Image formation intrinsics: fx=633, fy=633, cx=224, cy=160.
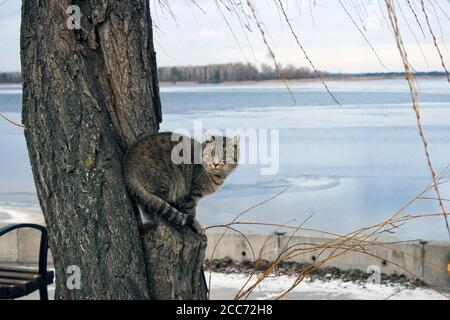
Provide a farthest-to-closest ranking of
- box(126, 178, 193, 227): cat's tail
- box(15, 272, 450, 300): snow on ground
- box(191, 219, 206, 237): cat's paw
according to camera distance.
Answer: box(15, 272, 450, 300): snow on ground
box(191, 219, 206, 237): cat's paw
box(126, 178, 193, 227): cat's tail

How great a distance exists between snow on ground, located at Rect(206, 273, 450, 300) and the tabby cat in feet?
7.20

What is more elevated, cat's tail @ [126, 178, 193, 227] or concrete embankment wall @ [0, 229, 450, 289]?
cat's tail @ [126, 178, 193, 227]

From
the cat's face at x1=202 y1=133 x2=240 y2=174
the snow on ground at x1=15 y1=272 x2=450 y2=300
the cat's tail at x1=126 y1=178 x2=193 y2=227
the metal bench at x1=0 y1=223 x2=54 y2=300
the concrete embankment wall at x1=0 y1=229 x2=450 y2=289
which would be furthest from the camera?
the concrete embankment wall at x1=0 y1=229 x2=450 y2=289

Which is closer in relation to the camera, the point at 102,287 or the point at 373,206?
the point at 102,287

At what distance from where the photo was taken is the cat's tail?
2.93 m

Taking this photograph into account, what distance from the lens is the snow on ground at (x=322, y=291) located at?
5559mm

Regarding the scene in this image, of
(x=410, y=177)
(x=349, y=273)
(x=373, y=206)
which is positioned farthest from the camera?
(x=410, y=177)

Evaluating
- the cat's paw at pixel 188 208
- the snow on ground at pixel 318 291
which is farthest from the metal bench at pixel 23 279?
the cat's paw at pixel 188 208

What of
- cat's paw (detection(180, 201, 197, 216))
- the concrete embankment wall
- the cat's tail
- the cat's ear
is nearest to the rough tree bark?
the cat's tail

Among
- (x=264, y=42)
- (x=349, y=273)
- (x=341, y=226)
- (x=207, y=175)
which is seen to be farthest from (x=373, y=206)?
(x=264, y=42)

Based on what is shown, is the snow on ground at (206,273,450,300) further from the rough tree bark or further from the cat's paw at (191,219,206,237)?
the rough tree bark
